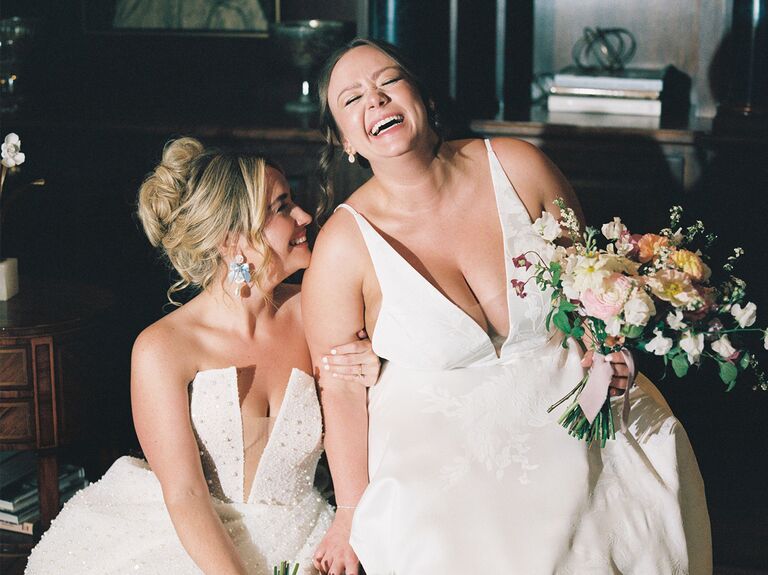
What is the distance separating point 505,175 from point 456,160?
0.12 meters

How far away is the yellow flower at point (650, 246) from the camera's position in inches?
76.2

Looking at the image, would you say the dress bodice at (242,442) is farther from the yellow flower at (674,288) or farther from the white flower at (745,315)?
the white flower at (745,315)

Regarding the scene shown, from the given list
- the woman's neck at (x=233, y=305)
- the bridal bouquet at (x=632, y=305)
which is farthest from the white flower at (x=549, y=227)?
the woman's neck at (x=233, y=305)

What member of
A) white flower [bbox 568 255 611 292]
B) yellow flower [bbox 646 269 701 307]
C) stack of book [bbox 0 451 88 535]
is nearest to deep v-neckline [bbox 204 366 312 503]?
white flower [bbox 568 255 611 292]

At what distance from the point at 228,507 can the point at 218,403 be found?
0.76ft

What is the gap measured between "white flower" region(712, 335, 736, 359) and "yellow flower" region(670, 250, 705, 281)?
0.12 m

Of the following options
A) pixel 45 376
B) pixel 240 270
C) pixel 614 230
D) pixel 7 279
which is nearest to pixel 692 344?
pixel 614 230

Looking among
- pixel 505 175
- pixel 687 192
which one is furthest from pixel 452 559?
pixel 687 192

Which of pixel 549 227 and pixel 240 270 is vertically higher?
pixel 549 227

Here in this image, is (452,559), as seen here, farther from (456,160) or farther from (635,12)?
(635,12)

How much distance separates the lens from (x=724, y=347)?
6.23 ft

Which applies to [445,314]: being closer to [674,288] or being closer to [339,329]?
[339,329]

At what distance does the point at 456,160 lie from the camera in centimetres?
233

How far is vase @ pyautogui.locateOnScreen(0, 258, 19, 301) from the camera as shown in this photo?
284 centimetres
